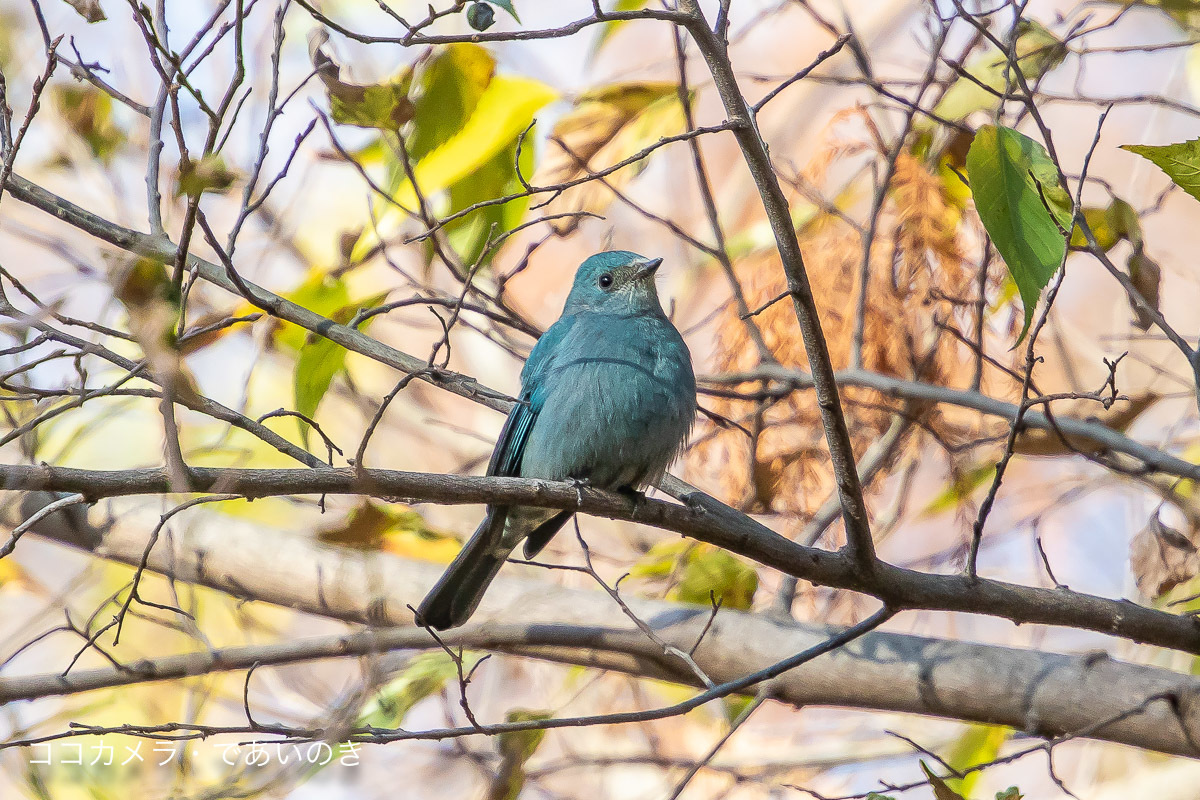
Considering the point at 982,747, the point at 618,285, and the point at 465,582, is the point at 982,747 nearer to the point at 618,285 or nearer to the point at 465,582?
the point at 465,582

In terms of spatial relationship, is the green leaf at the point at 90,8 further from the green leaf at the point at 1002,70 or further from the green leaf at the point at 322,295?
the green leaf at the point at 1002,70

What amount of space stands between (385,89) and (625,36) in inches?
325

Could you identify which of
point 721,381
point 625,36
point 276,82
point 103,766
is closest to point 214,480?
point 276,82

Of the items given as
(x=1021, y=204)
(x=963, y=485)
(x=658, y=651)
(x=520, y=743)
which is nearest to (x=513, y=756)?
(x=520, y=743)

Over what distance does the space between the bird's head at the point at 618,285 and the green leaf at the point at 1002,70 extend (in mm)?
1353

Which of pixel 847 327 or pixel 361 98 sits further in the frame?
pixel 847 327

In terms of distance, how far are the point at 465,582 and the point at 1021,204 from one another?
2497mm

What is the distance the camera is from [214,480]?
2.29 meters

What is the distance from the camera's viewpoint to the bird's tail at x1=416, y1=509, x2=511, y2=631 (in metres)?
4.17

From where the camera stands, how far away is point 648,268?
179 inches

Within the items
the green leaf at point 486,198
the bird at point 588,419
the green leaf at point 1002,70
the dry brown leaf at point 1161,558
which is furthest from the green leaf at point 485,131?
the dry brown leaf at point 1161,558

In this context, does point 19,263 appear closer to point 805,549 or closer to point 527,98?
point 527,98

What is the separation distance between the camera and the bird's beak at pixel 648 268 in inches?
178

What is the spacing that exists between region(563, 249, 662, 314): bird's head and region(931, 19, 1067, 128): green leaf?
1.35m
